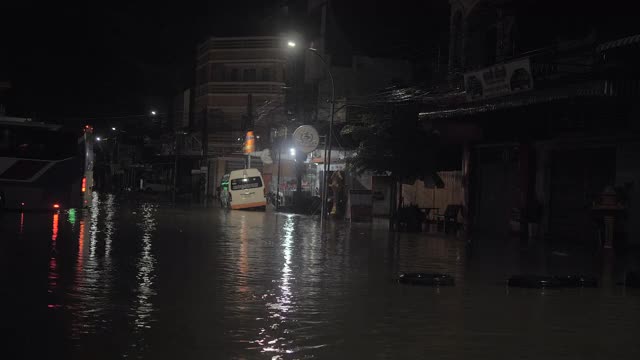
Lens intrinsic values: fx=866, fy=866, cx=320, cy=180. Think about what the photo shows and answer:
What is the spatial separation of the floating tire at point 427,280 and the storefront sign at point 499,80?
11.8 meters

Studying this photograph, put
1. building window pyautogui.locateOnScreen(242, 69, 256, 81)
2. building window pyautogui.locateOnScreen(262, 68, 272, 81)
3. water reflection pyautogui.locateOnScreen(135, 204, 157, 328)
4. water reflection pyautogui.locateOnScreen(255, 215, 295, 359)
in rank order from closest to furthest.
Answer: water reflection pyautogui.locateOnScreen(255, 215, 295, 359), water reflection pyautogui.locateOnScreen(135, 204, 157, 328), building window pyautogui.locateOnScreen(262, 68, 272, 81), building window pyautogui.locateOnScreen(242, 69, 256, 81)

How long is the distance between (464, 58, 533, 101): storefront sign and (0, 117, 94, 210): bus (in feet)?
49.7

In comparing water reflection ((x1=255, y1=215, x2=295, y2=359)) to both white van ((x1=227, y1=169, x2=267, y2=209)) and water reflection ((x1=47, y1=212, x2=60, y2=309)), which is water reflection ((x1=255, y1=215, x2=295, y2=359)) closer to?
water reflection ((x1=47, y1=212, x2=60, y2=309))

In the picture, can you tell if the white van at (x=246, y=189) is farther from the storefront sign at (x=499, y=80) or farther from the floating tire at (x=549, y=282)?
the floating tire at (x=549, y=282)

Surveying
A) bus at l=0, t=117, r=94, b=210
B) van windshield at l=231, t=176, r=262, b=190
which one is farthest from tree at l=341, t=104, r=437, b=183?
van windshield at l=231, t=176, r=262, b=190

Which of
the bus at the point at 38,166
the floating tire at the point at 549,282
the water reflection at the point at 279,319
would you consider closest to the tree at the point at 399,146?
the bus at the point at 38,166

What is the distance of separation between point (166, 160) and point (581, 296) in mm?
95550

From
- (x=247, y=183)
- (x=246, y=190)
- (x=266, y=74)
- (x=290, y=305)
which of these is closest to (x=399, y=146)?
(x=247, y=183)

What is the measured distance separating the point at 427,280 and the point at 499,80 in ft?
43.3

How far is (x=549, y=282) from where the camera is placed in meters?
14.5

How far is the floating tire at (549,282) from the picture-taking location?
14477 millimetres

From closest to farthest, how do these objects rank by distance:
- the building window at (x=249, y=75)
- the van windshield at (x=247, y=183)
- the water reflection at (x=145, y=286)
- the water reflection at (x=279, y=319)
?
the water reflection at (x=279, y=319) < the water reflection at (x=145, y=286) < the van windshield at (x=247, y=183) < the building window at (x=249, y=75)

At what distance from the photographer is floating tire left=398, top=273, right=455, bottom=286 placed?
47.6ft

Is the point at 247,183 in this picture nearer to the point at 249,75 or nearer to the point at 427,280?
the point at 249,75
